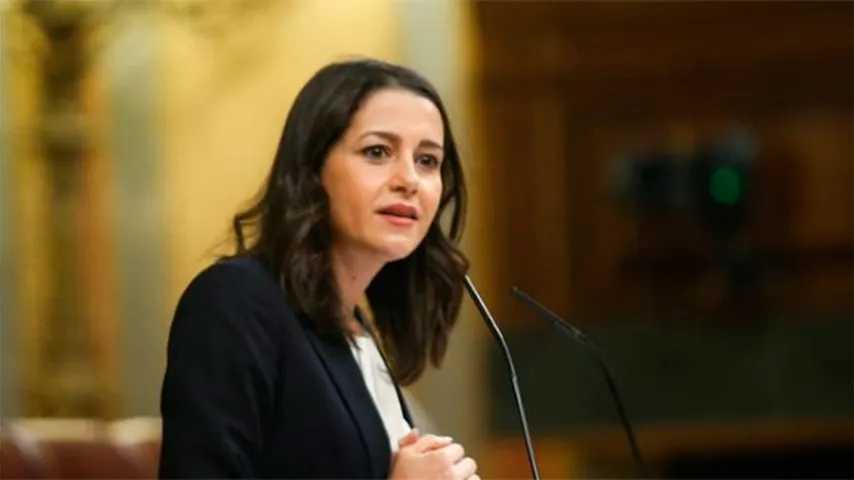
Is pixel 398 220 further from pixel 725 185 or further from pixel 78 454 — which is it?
pixel 725 185

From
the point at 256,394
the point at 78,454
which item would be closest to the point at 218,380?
the point at 256,394

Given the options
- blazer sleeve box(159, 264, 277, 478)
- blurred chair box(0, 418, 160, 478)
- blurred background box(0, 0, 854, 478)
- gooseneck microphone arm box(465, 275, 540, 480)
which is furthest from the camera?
blurred background box(0, 0, 854, 478)

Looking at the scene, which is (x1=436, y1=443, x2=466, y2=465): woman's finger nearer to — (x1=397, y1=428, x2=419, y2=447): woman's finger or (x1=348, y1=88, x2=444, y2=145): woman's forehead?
(x1=397, y1=428, x2=419, y2=447): woman's finger

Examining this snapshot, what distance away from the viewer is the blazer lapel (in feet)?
4.05

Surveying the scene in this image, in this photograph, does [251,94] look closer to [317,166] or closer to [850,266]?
[850,266]

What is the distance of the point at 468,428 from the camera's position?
177 inches

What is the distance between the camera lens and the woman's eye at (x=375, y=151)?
1.27 metres

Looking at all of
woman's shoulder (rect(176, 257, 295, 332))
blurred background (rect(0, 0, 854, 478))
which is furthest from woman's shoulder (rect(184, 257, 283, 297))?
blurred background (rect(0, 0, 854, 478))

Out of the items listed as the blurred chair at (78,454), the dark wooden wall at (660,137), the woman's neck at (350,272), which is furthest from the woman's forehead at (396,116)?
the dark wooden wall at (660,137)

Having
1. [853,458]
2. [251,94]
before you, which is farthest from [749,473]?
[251,94]

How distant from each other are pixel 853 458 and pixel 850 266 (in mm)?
585

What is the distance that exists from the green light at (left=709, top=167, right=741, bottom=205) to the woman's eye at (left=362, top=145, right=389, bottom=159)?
3.55 m

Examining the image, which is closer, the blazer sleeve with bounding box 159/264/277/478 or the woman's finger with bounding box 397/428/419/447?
the blazer sleeve with bounding box 159/264/277/478

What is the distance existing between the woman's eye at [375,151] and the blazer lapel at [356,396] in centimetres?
15
